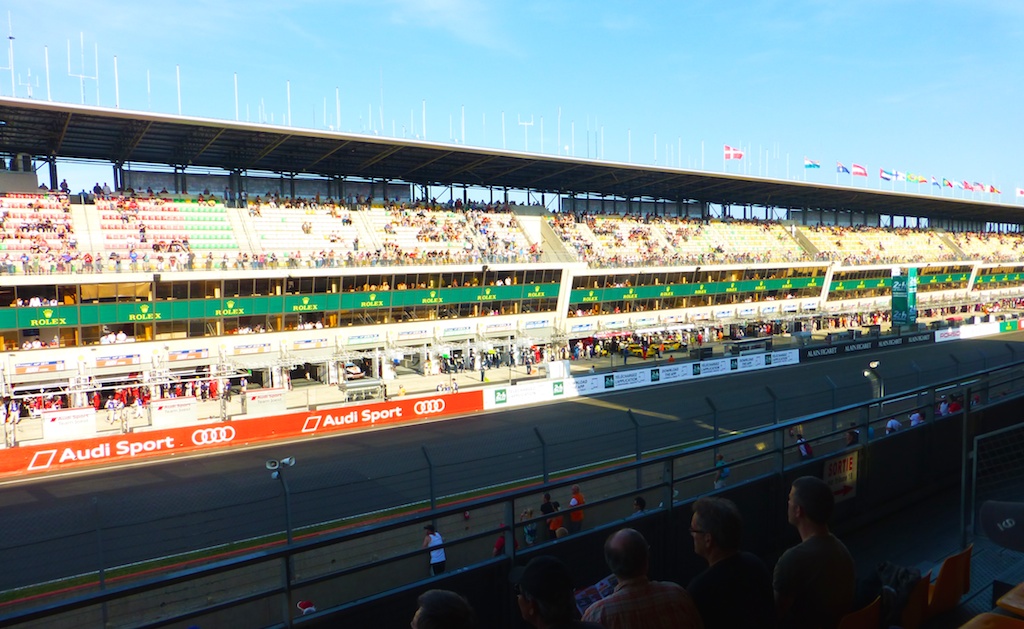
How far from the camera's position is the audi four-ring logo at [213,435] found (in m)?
20.7

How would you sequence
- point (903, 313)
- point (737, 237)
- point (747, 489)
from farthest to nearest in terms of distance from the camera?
point (737, 237)
point (903, 313)
point (747, 489)

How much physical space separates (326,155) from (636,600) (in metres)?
37.3

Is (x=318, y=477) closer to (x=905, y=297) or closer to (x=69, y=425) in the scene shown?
(x=69, y=425)

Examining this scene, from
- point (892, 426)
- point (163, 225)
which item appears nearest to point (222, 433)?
point (163, 225)

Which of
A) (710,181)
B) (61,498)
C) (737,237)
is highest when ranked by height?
(710,181)

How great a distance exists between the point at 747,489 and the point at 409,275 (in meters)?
30.3

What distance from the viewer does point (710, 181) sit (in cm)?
5134

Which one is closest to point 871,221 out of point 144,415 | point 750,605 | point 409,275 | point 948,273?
point 948,273

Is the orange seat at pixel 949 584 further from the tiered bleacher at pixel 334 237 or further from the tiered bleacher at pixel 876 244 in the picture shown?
the tiered bleacher at pixel 876 244

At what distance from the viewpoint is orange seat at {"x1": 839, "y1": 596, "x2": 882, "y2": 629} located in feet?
12.3

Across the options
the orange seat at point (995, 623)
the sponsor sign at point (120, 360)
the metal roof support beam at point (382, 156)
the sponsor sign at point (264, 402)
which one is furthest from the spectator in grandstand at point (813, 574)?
the metal roof support beam at point (382, 156)

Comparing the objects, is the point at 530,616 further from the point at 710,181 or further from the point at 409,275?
the point at 710,181

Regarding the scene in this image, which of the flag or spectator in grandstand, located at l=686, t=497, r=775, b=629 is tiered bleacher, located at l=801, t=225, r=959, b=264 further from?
spectator in grandstand, located at l=686, t=497, r=775, b=629

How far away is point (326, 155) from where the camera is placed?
1474 inches
